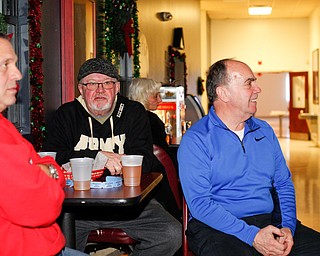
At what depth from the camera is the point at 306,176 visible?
8.78m

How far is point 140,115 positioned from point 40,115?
2.48 feet

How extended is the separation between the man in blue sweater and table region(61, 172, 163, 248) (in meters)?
0.25

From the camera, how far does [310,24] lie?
16.2 m

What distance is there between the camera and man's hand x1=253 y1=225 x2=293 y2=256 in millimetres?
2455

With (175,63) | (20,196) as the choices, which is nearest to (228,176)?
(20,196)

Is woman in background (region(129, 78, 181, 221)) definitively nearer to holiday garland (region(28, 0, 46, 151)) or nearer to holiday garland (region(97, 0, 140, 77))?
holiday garland (region(97, 0, 140, 77))

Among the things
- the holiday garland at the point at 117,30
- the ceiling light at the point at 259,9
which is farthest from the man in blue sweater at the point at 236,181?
the ceiling light at the point at 259,9

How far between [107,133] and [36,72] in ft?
2.45

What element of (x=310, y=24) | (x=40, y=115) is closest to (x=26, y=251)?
(x=40, y=115)

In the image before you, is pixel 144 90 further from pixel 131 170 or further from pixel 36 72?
pixel 131 170

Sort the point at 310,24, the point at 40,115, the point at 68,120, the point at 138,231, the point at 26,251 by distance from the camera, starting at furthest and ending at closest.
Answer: the point at 310,24 < the point at 40,115 < the point at 68,120 < the point at 138,231 < the point at 26,251

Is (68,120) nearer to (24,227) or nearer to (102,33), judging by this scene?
(24,227)

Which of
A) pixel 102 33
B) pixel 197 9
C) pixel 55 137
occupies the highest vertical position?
pixel 197 9

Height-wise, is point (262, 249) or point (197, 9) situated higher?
point (197, 9)
